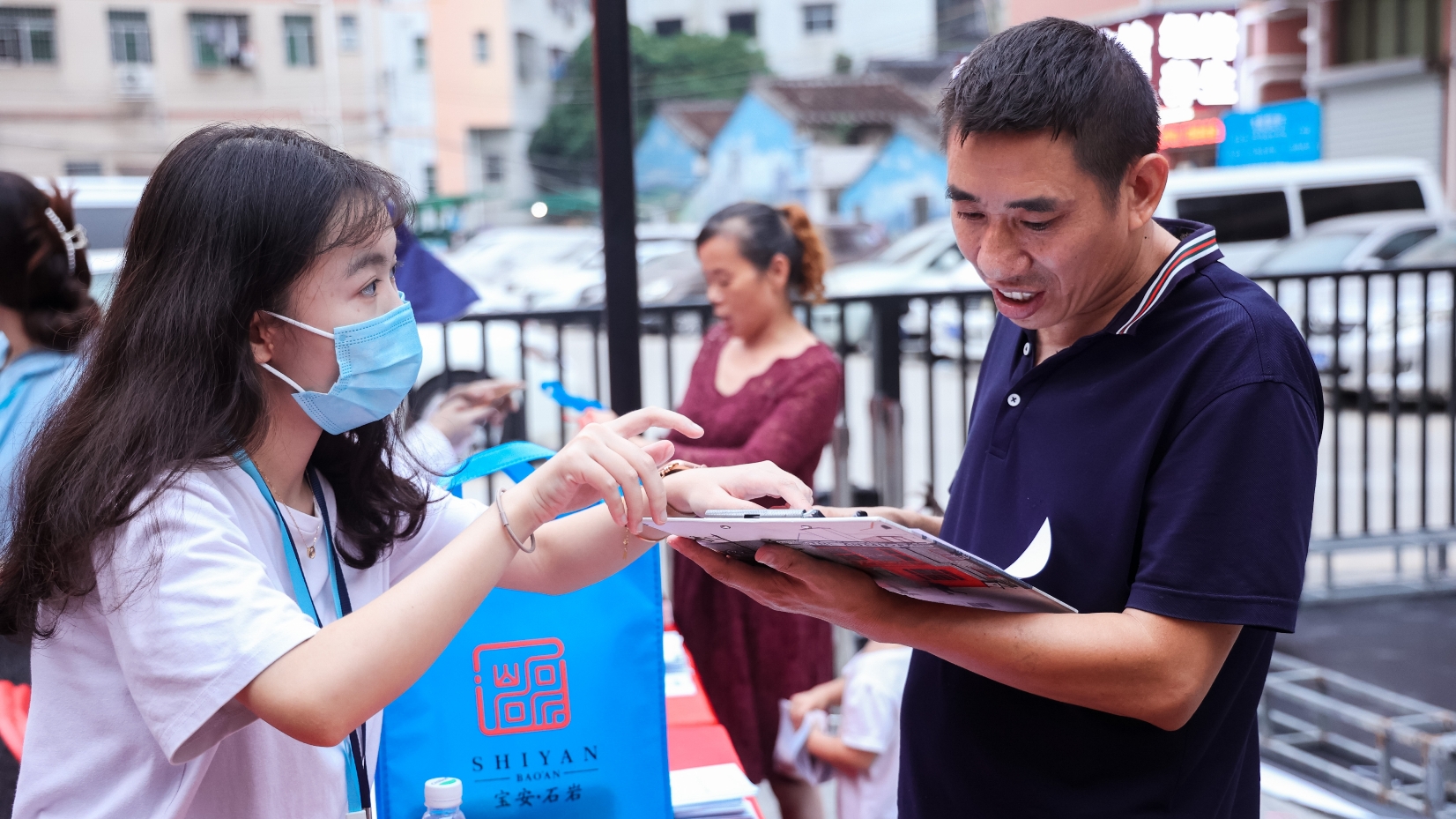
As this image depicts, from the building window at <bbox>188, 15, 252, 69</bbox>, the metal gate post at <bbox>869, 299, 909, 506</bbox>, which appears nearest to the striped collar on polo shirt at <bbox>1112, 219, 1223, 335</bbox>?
the metal gate post at <bbox>869, 299, 909, 506</bbox>

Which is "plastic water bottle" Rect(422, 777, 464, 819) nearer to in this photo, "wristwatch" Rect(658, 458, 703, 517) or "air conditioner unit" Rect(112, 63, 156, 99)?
"wristwatch" Rect(658, 458, 703, 517)

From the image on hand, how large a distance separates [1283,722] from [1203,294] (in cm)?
312

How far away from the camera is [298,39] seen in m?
24.1

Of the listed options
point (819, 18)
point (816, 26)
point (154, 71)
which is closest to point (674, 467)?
point (154, 71)

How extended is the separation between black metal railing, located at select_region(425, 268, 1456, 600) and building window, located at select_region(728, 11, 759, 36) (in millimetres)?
31745

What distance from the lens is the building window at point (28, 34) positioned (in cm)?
1978

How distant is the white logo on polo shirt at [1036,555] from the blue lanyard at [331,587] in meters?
0.82

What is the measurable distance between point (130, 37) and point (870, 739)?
2381 cm

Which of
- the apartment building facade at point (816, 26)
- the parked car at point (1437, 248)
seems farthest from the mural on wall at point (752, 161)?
the parked car at point (1437, 248)

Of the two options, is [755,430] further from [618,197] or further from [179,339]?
[179,339]

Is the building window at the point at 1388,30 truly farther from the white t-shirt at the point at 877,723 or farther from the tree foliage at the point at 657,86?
the tree foliage at the point at 657,86

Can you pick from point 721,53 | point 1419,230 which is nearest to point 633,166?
point 1419,230

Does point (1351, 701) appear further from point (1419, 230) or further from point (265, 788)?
point (1419, 230)

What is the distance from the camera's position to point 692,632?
303 cm
